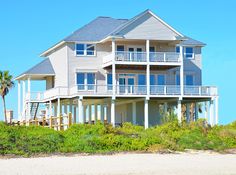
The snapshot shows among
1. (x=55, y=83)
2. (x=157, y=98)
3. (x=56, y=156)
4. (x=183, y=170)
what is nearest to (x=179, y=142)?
(x=56, y=156)

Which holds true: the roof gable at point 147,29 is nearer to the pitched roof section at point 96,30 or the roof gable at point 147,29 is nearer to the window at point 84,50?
the pitched roof section at point 96,30

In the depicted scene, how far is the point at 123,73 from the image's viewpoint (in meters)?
51.6

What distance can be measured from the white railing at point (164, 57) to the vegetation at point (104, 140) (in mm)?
20212

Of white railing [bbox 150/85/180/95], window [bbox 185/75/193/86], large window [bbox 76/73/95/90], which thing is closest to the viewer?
white railing [bbox 150/85/180/95]

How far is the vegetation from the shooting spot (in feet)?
81.7

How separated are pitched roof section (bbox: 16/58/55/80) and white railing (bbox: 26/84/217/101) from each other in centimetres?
193

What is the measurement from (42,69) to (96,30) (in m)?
6.27

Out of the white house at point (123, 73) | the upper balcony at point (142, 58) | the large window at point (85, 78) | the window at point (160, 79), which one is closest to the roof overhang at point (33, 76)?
the white house at point (123, 73)

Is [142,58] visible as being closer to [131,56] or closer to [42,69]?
[131,56]

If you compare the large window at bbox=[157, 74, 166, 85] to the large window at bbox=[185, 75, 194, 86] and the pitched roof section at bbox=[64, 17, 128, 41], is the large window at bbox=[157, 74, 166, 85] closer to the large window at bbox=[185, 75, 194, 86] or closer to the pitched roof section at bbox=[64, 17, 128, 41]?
the large window at bbox=[185, 75, 194, 86]

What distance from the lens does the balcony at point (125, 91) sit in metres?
48.1

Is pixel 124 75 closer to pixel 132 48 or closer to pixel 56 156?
pixel 132 48

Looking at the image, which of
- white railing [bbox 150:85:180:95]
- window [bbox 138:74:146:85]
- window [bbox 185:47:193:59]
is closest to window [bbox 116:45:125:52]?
window [bbox 138:74:146:85]

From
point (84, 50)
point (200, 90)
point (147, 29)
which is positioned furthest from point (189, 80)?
point (84, 50)
